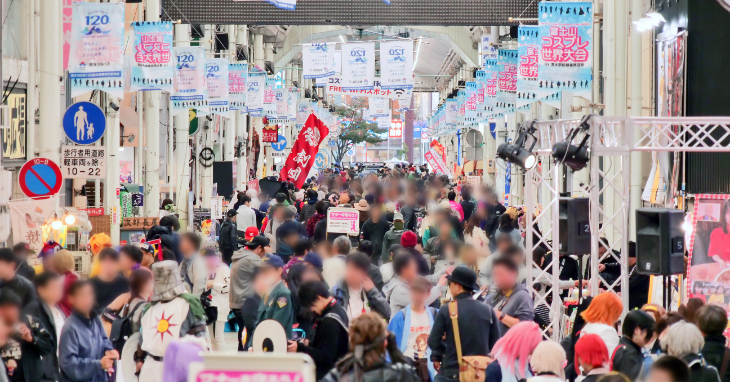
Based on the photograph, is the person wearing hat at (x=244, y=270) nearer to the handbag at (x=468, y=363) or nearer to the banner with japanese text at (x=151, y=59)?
the handbag at (x=468, y=363)

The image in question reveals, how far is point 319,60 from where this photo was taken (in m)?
29.5

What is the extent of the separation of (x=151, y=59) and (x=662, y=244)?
1132 centimetres

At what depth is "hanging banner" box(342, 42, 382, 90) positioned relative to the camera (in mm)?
28547

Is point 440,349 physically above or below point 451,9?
below

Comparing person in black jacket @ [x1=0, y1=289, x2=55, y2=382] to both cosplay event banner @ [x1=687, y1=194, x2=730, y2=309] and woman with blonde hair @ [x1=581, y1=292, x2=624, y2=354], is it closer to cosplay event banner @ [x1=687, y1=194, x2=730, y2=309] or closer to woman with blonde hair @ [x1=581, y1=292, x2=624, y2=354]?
woman with blonde hair @ [x1=581, y1=292, x2=624, y2=354]

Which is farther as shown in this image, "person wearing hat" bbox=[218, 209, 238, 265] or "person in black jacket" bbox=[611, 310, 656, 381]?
"person wearing hat" bbox=[218, 209, 238, 265]

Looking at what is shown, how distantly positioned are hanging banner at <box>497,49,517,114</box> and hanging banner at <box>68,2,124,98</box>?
10313 mm

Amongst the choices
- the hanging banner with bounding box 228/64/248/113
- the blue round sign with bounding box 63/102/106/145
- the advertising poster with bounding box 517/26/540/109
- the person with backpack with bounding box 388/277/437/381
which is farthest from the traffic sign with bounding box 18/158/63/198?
the hanging banner with bounding box 228/64/248/113

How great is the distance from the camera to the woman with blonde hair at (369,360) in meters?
5.16

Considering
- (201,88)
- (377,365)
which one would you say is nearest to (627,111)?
(201,88)

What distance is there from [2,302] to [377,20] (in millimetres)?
19595

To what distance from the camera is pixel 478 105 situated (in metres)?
26.1

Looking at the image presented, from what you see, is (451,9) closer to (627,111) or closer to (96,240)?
(627,111)

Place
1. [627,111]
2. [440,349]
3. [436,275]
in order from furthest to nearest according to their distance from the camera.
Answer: [627,111], [436,275], [440,349]
